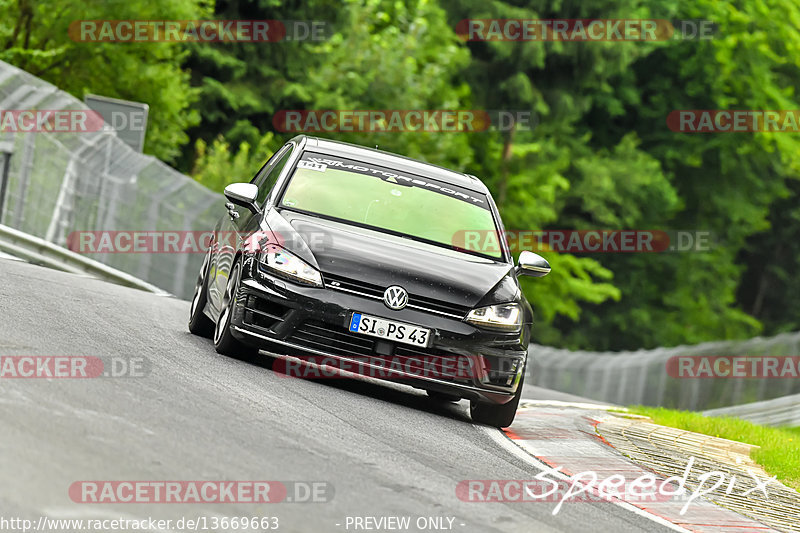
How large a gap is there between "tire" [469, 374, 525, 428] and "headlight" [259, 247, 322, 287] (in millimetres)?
1729

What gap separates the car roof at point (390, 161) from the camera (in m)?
11.2

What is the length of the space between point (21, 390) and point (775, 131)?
134 ft

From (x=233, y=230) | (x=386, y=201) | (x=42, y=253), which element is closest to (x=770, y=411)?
(x=42, y=253)

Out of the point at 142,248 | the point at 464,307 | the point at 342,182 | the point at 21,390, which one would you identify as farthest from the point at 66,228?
the point at 21,390

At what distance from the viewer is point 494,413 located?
10.3 metres

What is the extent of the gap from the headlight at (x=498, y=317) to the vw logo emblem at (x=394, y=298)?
485 millimetres

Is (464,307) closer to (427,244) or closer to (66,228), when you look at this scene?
(427,244)

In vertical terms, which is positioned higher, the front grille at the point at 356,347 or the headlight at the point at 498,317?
the headlight at the point at 498,317

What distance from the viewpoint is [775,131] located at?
4503cm

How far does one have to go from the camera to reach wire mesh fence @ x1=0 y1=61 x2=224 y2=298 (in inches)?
746

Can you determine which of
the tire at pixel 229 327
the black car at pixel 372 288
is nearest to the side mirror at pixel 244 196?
the black car at pixel 372 288

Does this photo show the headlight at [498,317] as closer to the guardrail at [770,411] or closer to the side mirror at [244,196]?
the side mirror at [244,196]

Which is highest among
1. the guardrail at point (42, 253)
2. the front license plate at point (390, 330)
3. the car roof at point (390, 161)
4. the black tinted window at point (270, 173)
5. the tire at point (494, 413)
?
the car roof at point (390, 161)

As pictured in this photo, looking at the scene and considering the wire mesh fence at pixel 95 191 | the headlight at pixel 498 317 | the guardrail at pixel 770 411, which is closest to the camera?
the headlight at pixel 498 317
